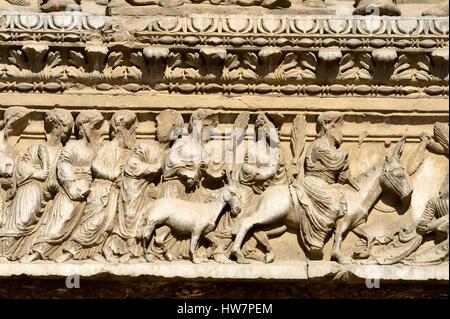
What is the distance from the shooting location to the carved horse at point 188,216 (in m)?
8.73

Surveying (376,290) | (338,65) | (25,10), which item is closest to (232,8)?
(338,65)

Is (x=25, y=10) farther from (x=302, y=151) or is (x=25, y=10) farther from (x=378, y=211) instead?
(x=378, y=211)

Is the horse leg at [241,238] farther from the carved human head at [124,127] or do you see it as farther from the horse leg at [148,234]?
Answer: the carved human head at [124,127]

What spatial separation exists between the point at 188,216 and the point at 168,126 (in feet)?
2.04

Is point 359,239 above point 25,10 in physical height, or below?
below

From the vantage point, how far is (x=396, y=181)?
29.0ft

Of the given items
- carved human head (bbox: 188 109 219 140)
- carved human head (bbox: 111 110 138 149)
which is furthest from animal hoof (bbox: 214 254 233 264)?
carved human head (bbox: 111 110 138 149)

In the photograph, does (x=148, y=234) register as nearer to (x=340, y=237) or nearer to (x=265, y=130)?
(x=265, y=130)

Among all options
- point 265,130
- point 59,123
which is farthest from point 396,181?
point 59,123

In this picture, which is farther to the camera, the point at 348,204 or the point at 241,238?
the point at 348,204

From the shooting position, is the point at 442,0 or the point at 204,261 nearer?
the point at 204,261

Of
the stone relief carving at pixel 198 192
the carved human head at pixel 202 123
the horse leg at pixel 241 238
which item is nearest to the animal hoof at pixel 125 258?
the stone relief carving at pixel 198 192

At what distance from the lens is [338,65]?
8977 mm
